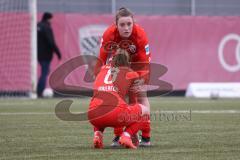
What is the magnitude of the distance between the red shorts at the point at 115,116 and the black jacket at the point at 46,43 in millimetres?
11898

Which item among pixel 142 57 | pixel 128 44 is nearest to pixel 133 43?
pixel 128 44

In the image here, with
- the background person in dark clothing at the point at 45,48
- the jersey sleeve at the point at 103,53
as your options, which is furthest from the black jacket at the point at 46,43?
the jersey sleeve at the point at 103,53

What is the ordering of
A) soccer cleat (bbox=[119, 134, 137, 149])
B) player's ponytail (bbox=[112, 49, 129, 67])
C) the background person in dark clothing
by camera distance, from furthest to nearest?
the background person in dark clothing, player's ponytail (bbox=[112, 49, 129, 67]), soccer cleat (bbox=[119, 134, 137, 149])

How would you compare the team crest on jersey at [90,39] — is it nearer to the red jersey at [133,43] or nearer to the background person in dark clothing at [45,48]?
the background person in dark clothing at [45,48]

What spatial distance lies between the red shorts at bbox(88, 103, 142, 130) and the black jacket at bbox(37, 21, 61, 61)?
11898 mm

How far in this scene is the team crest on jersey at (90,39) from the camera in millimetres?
20578

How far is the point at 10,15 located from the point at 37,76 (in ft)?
5.94

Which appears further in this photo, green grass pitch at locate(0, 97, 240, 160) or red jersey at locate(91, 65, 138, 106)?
red jersey at locate(91, 65, 138, 106)

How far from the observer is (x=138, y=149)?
7637 mm

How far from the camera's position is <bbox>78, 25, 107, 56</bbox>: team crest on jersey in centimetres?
2058

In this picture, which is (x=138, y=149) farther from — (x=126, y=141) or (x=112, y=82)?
(x=112, y=82)

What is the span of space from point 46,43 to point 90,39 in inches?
55.5

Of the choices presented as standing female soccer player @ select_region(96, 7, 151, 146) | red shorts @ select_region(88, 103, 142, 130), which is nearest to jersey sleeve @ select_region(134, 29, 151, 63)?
standing female soccer player @ select_region(96, 7, 151, 146)

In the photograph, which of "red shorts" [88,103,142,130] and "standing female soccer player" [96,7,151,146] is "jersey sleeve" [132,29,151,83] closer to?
"standing female soccer player" [96,7,151,146]
